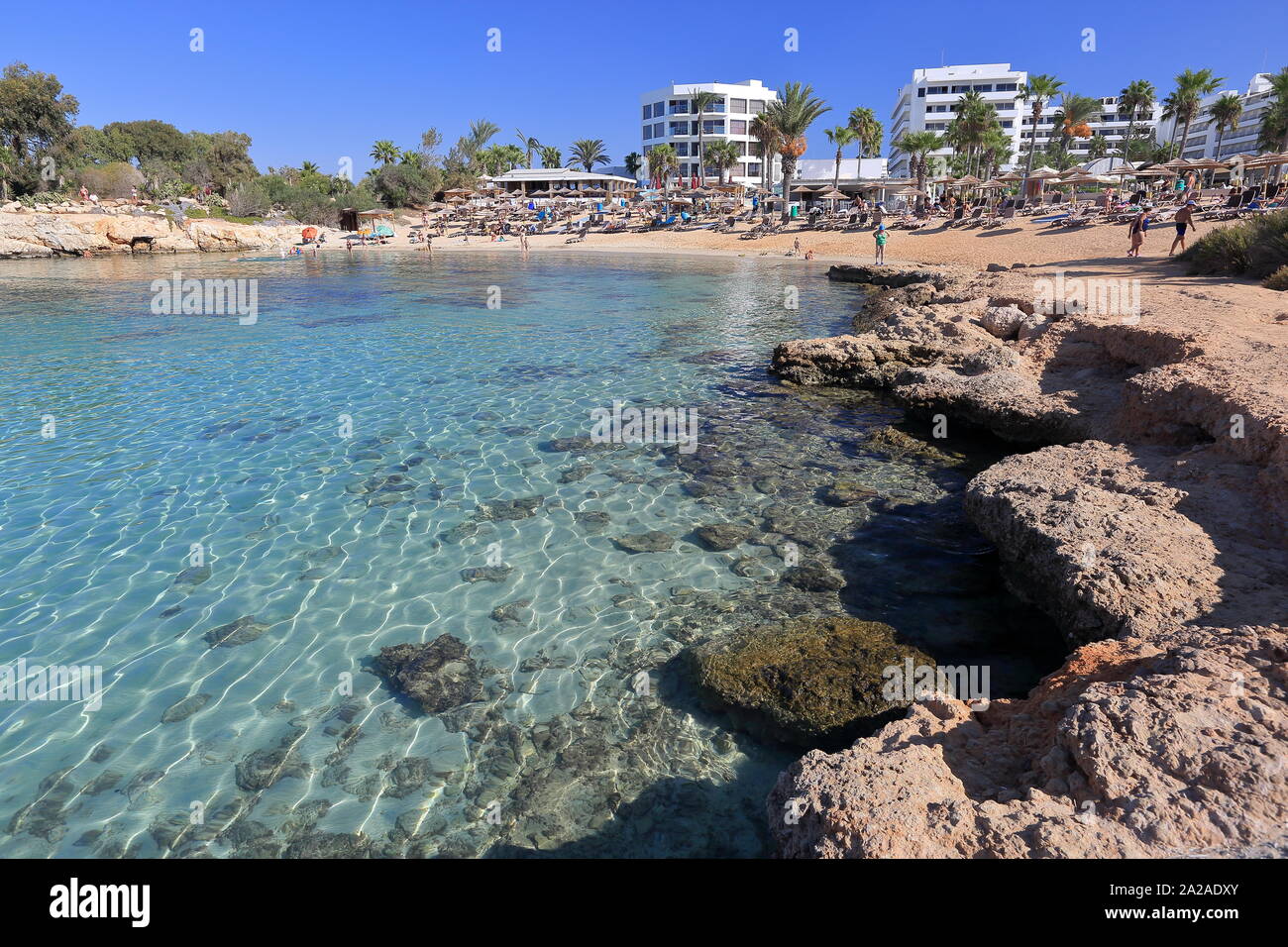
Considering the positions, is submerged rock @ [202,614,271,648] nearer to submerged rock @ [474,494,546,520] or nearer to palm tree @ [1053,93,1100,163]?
submerged rock @ [474,494,546,520]

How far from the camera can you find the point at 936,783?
292 centimetres

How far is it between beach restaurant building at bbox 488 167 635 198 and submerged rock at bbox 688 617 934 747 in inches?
2265

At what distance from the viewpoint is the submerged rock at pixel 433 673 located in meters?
4.79

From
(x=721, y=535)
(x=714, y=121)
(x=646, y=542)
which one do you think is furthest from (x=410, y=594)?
(x=714, y=121)

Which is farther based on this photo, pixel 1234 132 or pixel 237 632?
pixel 1234 132

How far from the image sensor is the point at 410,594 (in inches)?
236

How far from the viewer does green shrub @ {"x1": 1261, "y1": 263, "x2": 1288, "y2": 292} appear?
45.9ft

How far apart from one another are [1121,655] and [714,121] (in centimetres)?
9453

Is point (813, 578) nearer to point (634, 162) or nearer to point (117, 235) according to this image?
point (117, 235)

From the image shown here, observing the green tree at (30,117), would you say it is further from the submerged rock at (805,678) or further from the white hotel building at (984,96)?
the white hotel building at (984,96)

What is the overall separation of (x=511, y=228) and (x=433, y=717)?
180 feet

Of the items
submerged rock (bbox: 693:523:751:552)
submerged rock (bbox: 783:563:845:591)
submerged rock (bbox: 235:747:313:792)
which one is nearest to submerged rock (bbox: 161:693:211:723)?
submerged rock (bbox: 235:747:313:792)
